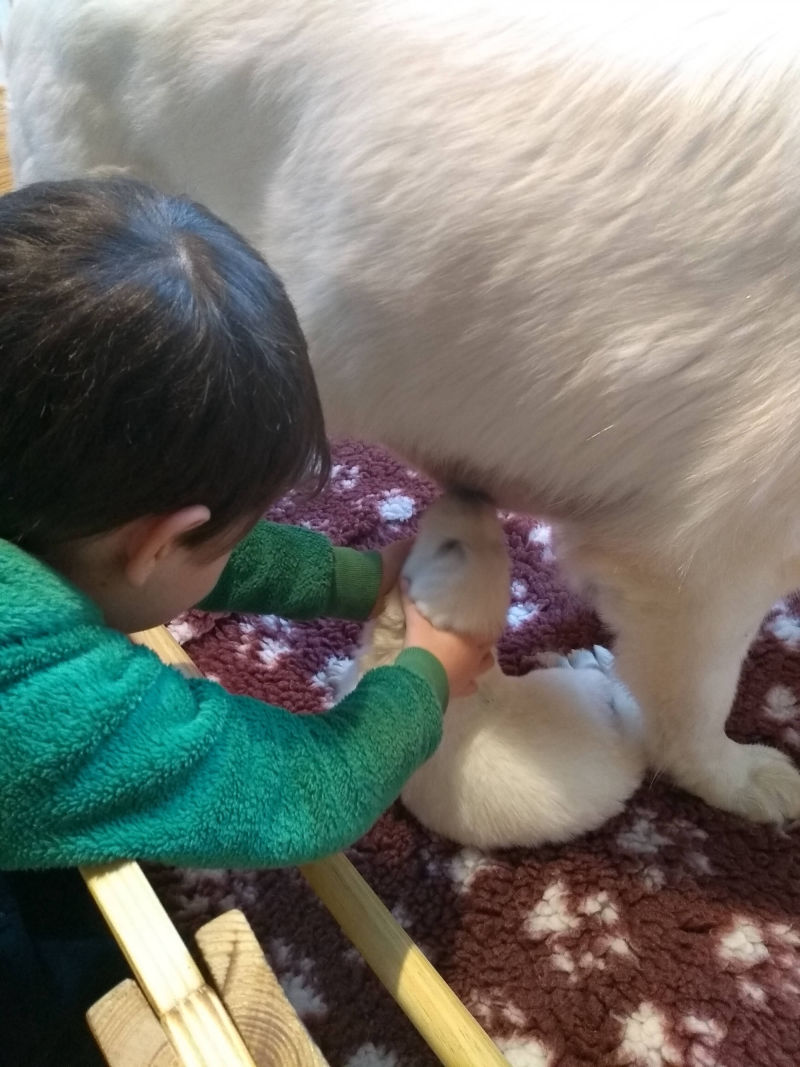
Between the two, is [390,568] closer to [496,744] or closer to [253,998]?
[496,744]

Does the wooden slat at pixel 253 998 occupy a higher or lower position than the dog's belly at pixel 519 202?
lower

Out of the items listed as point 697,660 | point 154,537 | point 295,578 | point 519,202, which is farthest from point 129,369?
point 697,660

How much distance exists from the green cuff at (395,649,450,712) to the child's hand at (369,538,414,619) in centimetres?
16

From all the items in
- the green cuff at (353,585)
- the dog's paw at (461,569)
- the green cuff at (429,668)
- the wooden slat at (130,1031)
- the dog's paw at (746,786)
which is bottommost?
the dog's paw at (746,786)

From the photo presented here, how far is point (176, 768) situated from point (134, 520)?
0.16m

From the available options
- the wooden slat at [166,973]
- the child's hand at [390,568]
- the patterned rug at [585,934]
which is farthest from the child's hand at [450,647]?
the wooden slat at [166,973]

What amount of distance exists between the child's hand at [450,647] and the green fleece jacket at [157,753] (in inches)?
2.8

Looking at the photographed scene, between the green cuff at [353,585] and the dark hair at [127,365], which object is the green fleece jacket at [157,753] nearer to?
the dark hair at [127,365]

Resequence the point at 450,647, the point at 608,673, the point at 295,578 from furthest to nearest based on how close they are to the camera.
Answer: the point at 608,673 → the point at 295,578 → the point at 450,647

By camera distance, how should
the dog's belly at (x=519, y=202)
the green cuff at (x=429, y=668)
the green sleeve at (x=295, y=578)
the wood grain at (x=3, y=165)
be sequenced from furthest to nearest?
the wood grain at (x=3, y=165) < the green sleeve at (x=295, y=578) < the green cuff at (x=429, y=668) < the dog's belly at (x=519, y=202)

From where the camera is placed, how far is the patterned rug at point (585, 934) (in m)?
0.89

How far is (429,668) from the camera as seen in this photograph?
0.84m

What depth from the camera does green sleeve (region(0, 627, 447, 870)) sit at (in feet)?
1.90

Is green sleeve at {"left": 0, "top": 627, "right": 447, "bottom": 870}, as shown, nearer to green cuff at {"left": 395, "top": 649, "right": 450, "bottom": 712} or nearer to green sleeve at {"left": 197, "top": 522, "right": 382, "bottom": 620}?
green cuff at {"left": 395, "top": 649, "right": 450, "bottom": 712}
